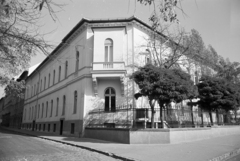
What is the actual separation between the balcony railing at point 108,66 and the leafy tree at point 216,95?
7807mm

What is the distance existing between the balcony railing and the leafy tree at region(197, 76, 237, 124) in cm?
781

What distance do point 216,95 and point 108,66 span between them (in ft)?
32.4

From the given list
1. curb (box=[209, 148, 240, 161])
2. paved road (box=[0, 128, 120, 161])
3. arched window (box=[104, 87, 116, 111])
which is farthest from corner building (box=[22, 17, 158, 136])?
curb (box=[209, 148, 240, 161])

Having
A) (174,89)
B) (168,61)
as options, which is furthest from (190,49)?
(174,89)

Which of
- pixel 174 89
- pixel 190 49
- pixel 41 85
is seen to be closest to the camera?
pixel 174 89

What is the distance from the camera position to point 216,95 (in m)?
17.1

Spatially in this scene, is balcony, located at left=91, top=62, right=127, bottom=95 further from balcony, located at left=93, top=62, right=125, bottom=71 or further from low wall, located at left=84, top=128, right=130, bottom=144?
low wall, located at left=84, top=128, right=130, bottom=144

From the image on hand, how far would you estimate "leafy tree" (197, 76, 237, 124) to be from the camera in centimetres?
1714

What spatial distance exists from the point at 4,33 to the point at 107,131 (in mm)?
10347

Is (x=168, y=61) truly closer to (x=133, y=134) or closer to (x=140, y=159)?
(x=133, y=134)

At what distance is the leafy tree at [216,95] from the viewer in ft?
56.2

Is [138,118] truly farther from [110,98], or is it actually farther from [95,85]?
[95,85]

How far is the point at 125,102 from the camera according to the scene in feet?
55.9

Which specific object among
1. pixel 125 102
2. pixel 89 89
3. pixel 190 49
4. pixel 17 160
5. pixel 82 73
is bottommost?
pixel 17 160
